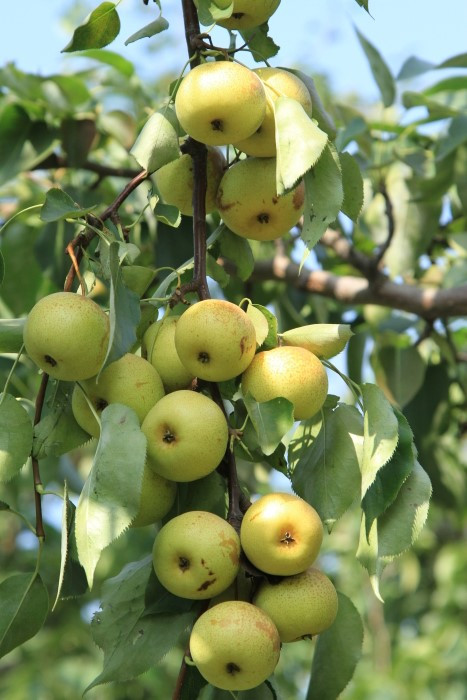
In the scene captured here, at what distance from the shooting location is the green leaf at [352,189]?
123cm

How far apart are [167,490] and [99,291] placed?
1.34m

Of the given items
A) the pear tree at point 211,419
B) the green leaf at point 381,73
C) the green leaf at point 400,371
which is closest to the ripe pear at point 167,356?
the pear tree at point 211,419

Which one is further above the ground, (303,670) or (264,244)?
(264,244)

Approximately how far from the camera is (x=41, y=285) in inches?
86.9

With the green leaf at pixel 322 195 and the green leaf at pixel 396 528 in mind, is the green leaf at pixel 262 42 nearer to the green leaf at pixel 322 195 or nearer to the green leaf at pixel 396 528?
the green leaf at pixel 322 195

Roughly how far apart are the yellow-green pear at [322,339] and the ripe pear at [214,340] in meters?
0.09

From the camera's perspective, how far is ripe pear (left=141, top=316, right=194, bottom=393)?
110 centimetres

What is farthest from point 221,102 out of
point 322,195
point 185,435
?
point 185,435

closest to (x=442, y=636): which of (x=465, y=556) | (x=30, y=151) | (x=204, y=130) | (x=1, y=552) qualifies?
(x=465, y=556)

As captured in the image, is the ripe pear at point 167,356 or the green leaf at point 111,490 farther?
the ripe pear at point 167,356

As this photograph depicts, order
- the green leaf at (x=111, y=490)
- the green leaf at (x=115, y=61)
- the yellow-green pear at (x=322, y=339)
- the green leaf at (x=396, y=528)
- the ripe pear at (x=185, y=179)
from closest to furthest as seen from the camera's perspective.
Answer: the green leaf at (x=111, y=490), the green leaf at (x=396, y=528), the yellow-green pear at (x=322, y=339), the ripe pear at (x=185, y=179), the green leaf at (x=115, y=61)

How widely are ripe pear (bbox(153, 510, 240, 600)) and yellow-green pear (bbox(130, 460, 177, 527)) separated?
5 cm

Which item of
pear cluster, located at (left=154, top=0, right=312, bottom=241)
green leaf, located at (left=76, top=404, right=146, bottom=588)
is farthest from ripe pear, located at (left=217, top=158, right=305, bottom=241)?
green leaf, located at (left=76, top=404, right=146, bottom=588)

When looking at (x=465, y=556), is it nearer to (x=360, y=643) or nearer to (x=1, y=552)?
(x=1, y=552)
